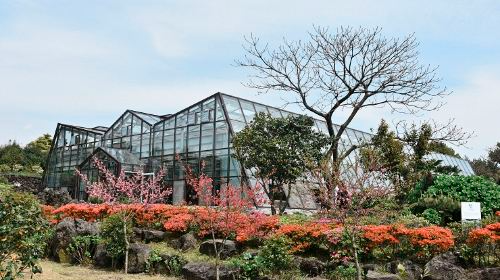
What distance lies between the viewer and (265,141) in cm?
1644

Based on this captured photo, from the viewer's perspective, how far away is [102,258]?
11164mm

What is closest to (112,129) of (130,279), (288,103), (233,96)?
(233,96)

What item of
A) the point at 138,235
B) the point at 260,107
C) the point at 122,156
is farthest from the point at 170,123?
the point at 138,235

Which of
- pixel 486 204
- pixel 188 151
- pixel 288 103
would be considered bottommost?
pixel 486 204

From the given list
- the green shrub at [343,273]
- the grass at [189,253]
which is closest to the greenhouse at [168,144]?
the grass at [189,253]

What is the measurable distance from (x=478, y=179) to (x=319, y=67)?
735 cm

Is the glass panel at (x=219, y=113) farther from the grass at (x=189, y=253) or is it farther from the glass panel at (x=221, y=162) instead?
the grass at (x=189, y=253)

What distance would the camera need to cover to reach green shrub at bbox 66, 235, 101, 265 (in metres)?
11.7

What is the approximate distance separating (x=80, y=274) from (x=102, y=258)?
3.46 ft

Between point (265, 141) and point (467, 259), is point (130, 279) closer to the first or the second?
point (467, 259)

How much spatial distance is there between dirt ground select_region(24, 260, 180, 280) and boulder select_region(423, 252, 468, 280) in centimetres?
505

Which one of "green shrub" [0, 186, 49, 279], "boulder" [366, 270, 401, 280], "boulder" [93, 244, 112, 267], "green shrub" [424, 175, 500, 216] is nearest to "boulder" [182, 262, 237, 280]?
"boulder" [93, 244, 112, 267]

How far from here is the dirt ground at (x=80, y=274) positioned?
31.4 feet

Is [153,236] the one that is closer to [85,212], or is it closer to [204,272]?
[85,212]
